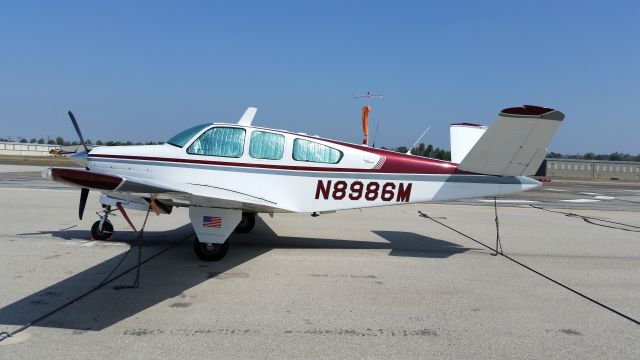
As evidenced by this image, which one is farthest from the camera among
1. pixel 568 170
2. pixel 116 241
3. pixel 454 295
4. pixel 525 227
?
pixel 568 170

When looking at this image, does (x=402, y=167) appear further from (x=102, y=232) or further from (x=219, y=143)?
(x=102, y=232)

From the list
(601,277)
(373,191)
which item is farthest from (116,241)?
(601,277)

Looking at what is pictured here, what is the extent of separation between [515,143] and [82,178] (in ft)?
20.4

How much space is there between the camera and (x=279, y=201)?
7051mm

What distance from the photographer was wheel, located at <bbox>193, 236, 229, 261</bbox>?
6496mm

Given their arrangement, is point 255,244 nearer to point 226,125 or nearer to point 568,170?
point 226,125

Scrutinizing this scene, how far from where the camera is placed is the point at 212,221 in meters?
6.22

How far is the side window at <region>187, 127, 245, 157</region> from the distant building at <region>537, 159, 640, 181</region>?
239 ft

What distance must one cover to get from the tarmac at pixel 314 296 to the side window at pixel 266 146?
5.76ft

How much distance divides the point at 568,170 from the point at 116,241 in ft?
257

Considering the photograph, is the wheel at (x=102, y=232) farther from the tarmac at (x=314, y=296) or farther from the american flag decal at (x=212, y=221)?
the american flag decal at (x=212, y=221)

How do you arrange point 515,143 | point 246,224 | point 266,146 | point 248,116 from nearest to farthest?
point 515,143 < point 266,146 < point 248,116 < point 246,224

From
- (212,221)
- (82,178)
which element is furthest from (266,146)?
(82,178)

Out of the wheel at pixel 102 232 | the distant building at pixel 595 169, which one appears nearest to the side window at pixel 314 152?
the wheel at pixel 102 232
